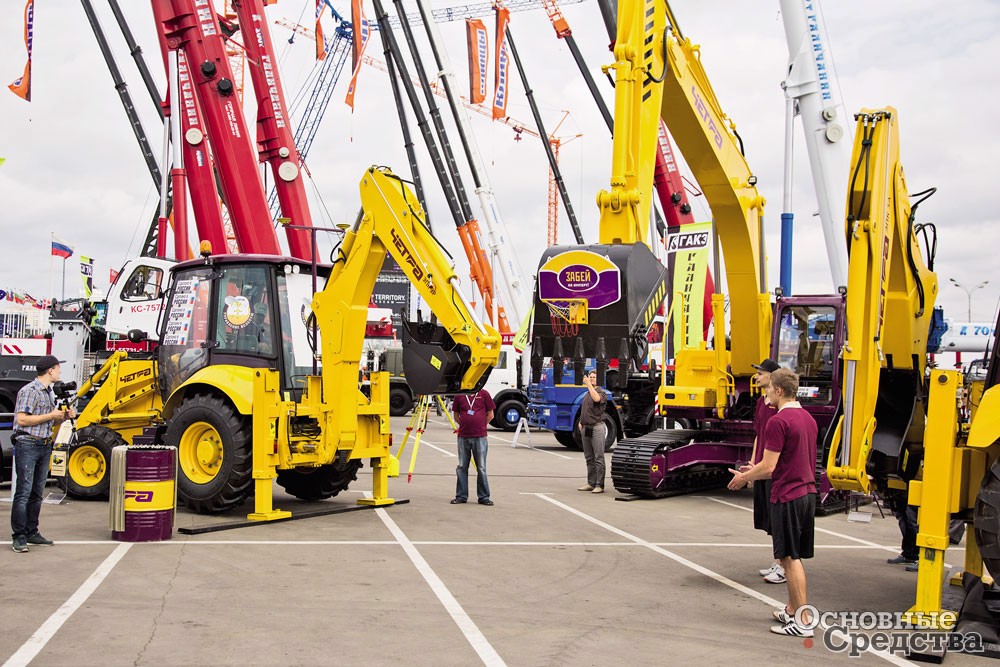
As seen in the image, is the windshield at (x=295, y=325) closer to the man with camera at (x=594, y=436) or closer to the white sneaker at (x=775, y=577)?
the man with camera at (x=594, y=436)

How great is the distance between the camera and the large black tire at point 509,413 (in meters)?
28.3

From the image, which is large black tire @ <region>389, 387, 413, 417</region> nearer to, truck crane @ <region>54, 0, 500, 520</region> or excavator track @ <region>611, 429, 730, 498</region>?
excavator track @ <region>611, 429, 730, 498</region>

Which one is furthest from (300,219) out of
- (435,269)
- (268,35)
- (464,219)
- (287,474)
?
(464,219)

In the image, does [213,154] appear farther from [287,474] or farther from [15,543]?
[15,543]

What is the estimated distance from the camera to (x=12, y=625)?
6238 mm

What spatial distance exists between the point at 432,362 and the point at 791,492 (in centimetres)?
482

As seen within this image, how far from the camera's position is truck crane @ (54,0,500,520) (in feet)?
35.0

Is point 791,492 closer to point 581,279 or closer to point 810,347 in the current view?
point 581,279

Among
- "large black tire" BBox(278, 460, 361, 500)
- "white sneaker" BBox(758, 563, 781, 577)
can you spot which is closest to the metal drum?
"large black tire" BBox(278, 460, 361, 500)

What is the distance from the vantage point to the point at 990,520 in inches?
243

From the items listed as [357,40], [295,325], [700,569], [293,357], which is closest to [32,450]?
[293,357]

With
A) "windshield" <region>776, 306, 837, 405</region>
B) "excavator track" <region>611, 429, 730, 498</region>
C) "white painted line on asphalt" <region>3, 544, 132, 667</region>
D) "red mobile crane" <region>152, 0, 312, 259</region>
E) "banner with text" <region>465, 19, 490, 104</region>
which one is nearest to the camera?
"white painted line on asphalt" <region>3, 544, 132, 667</region>

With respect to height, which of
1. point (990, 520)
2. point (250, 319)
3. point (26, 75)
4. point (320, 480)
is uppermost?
point (26, 75)

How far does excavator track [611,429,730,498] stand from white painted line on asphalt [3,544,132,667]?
285 inches
